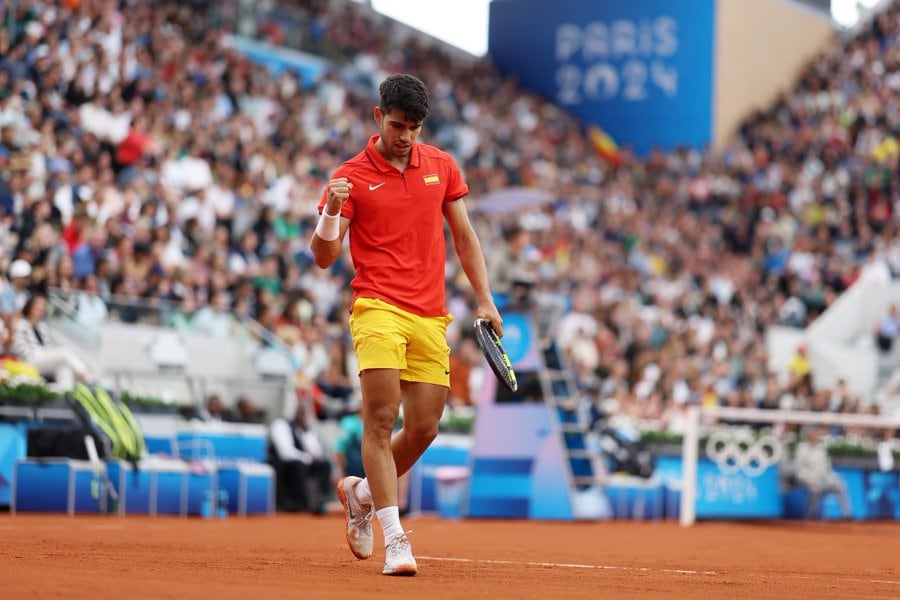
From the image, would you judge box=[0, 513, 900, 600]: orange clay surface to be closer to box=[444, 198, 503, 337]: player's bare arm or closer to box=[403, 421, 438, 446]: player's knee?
box=[403, 421, 438, 446]: player's knee

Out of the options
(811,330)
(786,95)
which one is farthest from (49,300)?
(786,95)

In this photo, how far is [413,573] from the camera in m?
7.29

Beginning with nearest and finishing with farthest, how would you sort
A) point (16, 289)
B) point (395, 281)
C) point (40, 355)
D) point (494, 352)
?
point (395, 281)
point (494, 352)
point (40, 355)
point (16, 289)

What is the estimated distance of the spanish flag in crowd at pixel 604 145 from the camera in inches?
1395

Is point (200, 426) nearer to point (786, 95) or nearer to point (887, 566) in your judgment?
point (887, 566)

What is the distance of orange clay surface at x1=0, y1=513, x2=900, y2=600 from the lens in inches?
252

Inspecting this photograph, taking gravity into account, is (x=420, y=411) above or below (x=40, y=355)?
below

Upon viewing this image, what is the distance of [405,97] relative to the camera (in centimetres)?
734

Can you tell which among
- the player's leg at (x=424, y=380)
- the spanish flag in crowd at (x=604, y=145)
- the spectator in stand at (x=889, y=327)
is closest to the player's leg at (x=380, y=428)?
the player's leg at (x=424, y=380)

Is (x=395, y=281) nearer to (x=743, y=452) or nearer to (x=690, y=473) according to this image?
(x=690, y=473)

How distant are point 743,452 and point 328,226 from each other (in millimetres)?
12156

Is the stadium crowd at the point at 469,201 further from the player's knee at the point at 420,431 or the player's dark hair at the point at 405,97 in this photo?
the player's dark hair at the point at 405,97

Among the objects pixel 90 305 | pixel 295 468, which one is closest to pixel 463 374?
pixel 295 468

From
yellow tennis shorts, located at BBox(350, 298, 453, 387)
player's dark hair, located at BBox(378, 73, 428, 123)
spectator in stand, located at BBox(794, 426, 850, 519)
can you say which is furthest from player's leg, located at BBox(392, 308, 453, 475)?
spectator in stand, located at BBox(794, 426, 850, 519)
